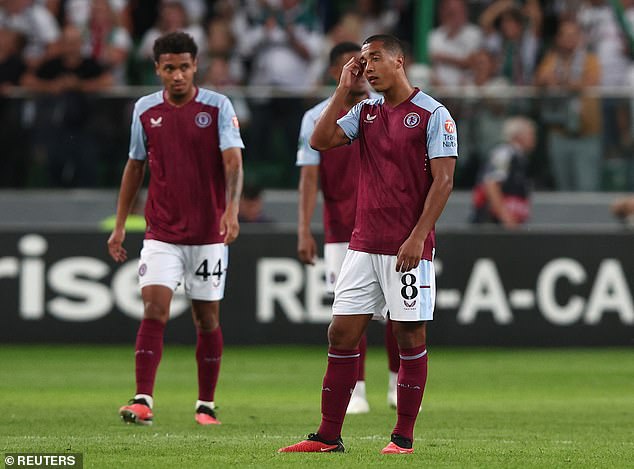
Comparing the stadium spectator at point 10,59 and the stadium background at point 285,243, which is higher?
the stadium spectator at point 10,59

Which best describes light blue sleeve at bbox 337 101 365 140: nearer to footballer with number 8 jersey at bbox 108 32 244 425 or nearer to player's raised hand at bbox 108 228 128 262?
footballer with number 8 jersey at bbox 108 32 244 425

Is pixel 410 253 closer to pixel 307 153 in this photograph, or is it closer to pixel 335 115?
pixel 335 115

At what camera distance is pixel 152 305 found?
9266 mm

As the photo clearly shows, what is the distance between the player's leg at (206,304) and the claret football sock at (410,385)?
220 cm

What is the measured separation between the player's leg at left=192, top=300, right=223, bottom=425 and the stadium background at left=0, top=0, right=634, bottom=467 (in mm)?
2739

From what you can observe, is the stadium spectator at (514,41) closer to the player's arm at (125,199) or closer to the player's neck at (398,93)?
the player's arm at (125,199)

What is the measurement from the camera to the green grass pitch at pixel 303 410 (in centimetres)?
726

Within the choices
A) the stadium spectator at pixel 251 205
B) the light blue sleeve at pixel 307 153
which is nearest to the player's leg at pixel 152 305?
the light blue sleeve at pixel 307 153

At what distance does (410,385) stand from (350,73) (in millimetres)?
1647

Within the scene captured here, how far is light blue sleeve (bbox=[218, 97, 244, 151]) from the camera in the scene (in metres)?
9.34

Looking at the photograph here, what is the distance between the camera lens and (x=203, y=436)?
8.33 meters

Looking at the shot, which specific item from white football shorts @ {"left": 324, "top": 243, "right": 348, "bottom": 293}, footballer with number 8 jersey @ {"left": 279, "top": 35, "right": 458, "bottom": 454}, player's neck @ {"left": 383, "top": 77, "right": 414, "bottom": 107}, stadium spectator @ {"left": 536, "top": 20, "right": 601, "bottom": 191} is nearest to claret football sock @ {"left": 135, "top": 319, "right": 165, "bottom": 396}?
white football shorts @ {"left": 324, "top": 243, "right": 348, "bottom": 293}

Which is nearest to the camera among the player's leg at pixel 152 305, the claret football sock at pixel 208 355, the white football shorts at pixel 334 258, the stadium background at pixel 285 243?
the player's leg at pixel 152 305

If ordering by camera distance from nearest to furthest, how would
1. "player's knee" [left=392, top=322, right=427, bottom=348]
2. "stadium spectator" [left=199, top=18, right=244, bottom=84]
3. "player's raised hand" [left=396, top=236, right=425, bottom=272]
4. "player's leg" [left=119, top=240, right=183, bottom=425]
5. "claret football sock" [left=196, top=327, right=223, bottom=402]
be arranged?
"player's raised hand" [left=396, top=236, right=425, bottom=272], "player's knee" [left=392, top=322, right=427, bottom=348], "player's leg" [left=119, top=240, right=183, bottom=425], "claret football sock" [left=196, top=327, right=223, bottom=402], "stadium spectator" [left=199, top=18, right=244, bottom=84]
